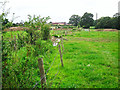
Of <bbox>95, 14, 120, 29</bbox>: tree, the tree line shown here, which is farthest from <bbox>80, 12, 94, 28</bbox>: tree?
<bbox>95, 14, 120, 29</bbox>: tree

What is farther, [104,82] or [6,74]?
[104,82]

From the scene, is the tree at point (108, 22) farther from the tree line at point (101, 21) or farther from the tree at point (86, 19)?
the tree at point (86, 19)

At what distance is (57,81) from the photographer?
5129 millimetres

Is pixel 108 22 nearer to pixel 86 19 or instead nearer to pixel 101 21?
pixel 101 21

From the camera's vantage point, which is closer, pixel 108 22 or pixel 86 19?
pixel 86 19

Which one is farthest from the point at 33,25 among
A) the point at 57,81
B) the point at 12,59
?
the point at 57,81

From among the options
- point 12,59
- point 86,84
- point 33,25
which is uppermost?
point 33,25

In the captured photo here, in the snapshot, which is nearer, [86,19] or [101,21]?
[86,19]

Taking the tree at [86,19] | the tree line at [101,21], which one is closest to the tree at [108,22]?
the tree line at [101,21]

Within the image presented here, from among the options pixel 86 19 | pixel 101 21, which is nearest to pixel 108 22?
pixel 101 21

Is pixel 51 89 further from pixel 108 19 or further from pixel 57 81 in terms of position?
pixel 108 19

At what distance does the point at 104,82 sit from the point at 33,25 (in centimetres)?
420

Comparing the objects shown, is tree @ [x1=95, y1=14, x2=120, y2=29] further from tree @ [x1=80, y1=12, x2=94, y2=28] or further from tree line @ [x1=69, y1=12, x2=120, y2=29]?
tree @ [x1=80, y1=12, x2=94, y2=28]

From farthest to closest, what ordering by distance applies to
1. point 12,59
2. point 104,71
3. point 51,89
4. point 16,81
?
point 104,71 < point 51,89 < point 12,59 < point 16,81
